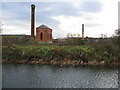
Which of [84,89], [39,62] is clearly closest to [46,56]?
[39,62]

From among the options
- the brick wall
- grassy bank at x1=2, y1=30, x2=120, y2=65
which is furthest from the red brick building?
grassy bank at x1=2, y1=30, x2=120, y2=65

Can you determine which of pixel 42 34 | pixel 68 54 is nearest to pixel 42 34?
pixel 42 34

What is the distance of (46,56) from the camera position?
23.4m

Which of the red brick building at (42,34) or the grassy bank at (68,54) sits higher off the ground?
the red brick building at (42,34)

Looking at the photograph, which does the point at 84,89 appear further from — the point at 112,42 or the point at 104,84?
the point at 112,42

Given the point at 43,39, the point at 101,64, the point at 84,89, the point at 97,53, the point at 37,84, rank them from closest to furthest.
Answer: the point at 84,89 → the point at 37,84 → the point at 101,64 → the point at 97,53 → the point at 43,39

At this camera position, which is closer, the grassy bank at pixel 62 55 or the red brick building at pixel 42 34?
the grassy bank at pixel 62 55

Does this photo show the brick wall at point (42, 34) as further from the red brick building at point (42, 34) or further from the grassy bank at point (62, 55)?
the grassy bank at point (62, 55)

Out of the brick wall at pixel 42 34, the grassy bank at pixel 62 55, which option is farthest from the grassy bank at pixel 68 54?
the brick wall at pixel 42 34

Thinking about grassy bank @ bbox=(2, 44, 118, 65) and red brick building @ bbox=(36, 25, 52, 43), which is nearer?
grassy bank @ bbox=(2, 44, 118, 65)

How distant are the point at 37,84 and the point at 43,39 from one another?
25.7 metres

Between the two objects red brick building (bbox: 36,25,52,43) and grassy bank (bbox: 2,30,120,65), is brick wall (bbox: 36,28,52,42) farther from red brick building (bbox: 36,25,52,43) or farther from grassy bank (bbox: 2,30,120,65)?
grassy bank (bbox: 2,30,120,65)

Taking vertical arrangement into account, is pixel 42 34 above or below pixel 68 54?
above

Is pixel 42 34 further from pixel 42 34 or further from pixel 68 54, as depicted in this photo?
pixel 68 54
